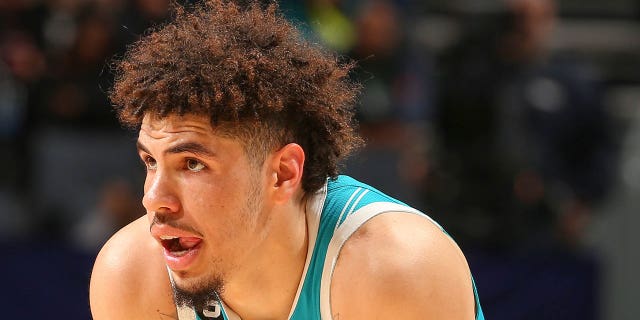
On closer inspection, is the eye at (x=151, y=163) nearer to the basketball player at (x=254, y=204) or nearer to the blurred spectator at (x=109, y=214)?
the basketball player at (x=254, y=204)

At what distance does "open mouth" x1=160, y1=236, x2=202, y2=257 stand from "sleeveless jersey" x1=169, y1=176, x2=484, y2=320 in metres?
0.28

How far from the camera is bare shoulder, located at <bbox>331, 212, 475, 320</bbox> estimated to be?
3174 mm

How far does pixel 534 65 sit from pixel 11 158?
3.57 m

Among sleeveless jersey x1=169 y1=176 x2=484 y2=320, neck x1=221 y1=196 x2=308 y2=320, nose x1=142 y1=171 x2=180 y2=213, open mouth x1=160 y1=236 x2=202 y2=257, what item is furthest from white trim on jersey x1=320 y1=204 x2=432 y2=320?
nose x1=142 y1=171 x2=180 y2=213

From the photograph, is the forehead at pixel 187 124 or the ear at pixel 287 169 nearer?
the forehead at pixel 187 124

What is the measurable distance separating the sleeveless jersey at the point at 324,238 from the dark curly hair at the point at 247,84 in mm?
86

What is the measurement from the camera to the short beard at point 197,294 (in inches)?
127

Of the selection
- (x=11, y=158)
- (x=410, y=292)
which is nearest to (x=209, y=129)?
(x=410, y=292)

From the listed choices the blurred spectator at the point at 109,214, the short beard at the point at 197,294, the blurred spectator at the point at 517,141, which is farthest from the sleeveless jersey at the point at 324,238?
the blurred spectator at the point at 517,141

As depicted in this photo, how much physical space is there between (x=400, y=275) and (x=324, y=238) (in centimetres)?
33

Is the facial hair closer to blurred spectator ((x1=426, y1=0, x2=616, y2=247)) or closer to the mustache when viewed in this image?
the mustache

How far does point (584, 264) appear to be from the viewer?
6391 millimetres

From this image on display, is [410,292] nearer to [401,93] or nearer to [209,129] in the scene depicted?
[209,129]

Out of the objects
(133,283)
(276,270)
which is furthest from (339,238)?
(133,283)
